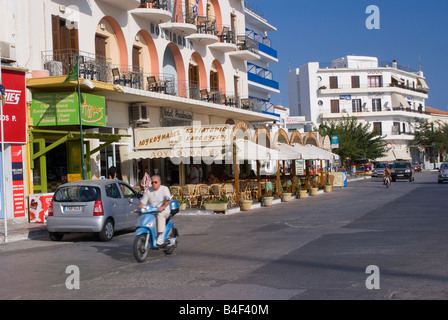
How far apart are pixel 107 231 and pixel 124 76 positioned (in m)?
10.9

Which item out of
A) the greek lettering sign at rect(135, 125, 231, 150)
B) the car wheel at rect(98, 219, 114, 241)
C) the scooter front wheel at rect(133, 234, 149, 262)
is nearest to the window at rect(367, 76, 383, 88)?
the greek lettering sign at rect(135, 125, 231, 150)

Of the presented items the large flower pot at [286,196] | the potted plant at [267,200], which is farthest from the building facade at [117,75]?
the large flower pot at [286,196]

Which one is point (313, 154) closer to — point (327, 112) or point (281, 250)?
point (281, 250)

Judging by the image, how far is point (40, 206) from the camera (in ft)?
57.0

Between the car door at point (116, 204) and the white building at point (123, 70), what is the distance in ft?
16.0

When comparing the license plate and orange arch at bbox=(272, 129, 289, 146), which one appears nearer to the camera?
the license plate

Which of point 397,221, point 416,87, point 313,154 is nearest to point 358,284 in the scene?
point 397,221

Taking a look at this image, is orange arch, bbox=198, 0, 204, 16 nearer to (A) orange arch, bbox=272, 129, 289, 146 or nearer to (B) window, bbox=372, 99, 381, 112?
(A) orange arch, bbox=272, 129, 289, 146

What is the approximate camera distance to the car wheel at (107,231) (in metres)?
13.4

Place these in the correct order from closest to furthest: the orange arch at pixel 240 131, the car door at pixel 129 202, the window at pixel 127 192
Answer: the car door at pixel 129 202
the window at pixel 127 192
the orange arch at pixel 240 131

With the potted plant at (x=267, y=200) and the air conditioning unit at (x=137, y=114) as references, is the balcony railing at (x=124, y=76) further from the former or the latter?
the potted plant at (x=267, y=200)

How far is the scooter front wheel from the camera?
32.3ft

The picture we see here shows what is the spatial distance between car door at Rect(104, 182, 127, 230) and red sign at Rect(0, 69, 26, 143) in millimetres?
5606
